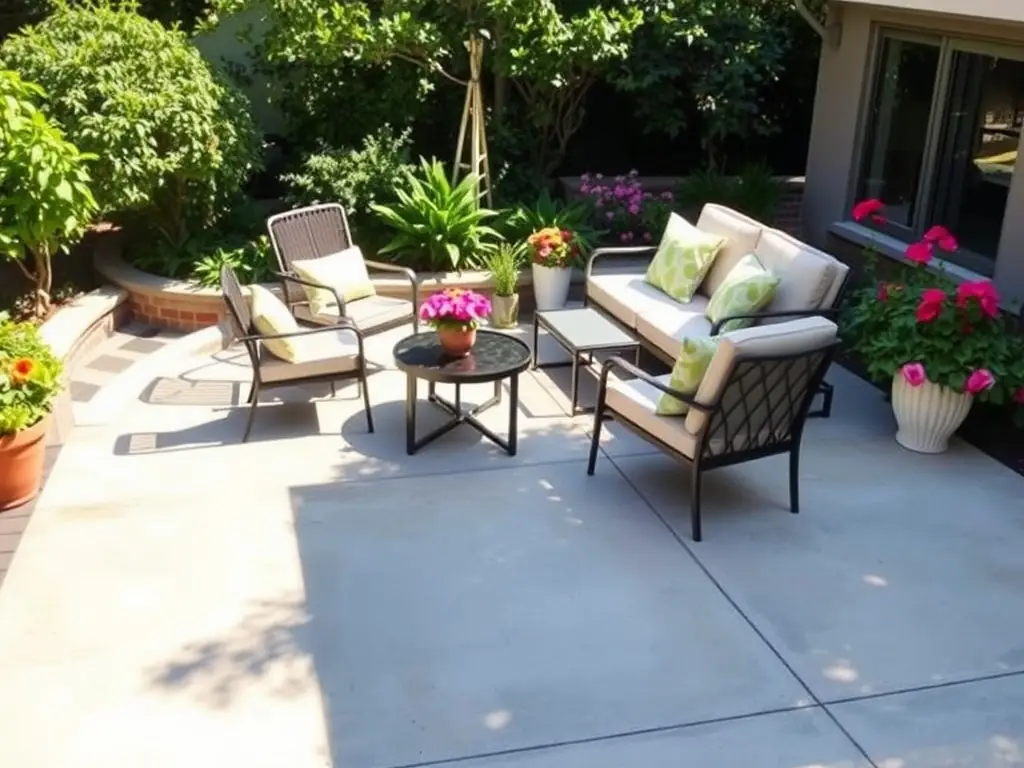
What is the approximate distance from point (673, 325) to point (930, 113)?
270 centimetres

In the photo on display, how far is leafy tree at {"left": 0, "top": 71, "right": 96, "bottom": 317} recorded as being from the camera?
6.04 metres

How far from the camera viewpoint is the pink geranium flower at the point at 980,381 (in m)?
5.43

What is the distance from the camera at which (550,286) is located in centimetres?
750

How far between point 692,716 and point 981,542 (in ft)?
6.64

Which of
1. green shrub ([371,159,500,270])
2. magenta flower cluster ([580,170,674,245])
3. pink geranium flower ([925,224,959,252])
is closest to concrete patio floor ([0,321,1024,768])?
pink geranium flower ([925,224,959,252])

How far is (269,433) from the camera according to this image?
19.0ft

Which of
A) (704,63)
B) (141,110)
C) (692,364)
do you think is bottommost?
(692,364)

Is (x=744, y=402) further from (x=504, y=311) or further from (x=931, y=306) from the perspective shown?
(x=504, y=311)

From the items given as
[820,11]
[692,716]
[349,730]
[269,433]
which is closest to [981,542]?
[692,716]

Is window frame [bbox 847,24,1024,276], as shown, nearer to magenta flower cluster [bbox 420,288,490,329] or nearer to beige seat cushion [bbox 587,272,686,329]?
beige seat cushion [bbox 587,272,686,329]

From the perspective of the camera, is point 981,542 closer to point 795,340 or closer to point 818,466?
point 818,466

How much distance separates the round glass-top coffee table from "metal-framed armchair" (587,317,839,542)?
2.03 ft

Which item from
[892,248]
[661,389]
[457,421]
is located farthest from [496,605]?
[892,248]

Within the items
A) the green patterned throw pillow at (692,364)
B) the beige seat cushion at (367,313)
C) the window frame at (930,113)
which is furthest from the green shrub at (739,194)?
the green patterned throw pillow at (692,364)
